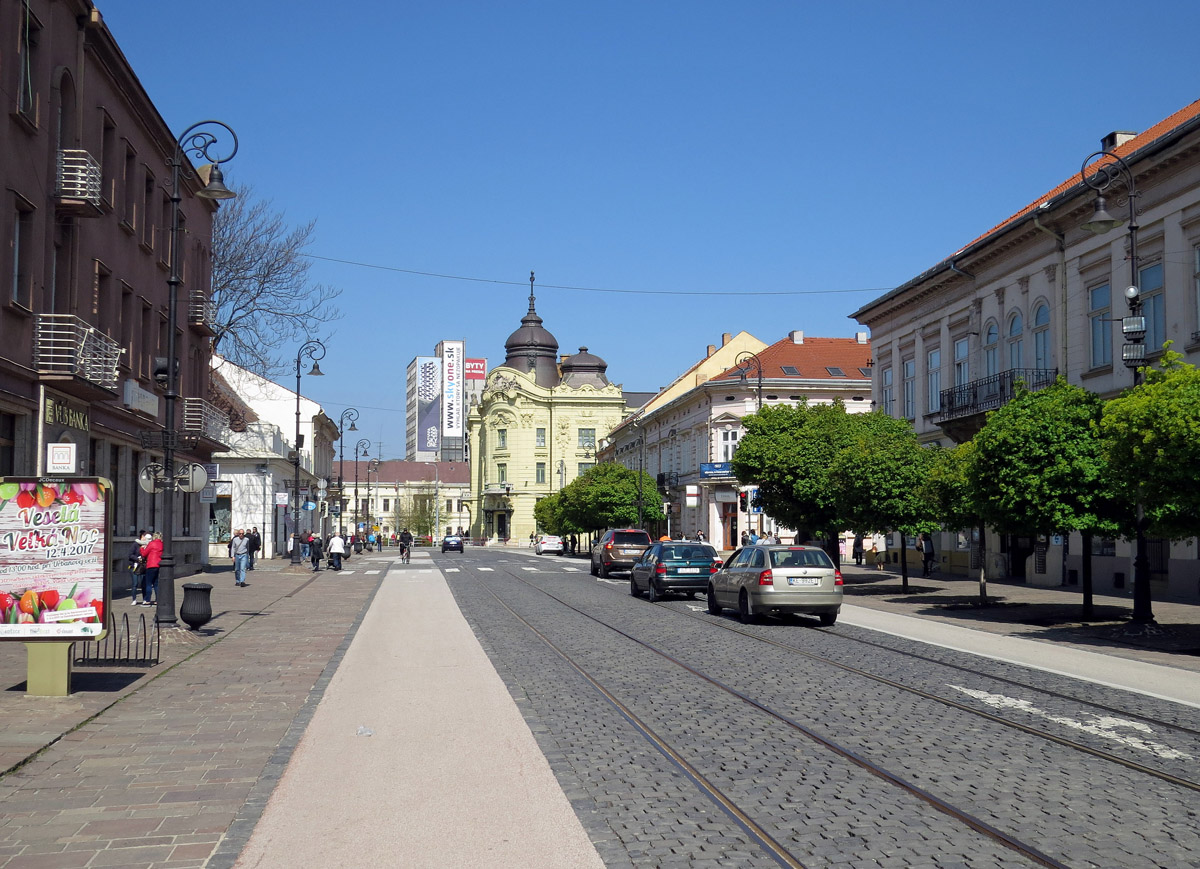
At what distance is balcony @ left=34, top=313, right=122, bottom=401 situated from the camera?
2183 centimetres

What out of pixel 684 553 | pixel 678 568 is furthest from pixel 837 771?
pixel 684 553

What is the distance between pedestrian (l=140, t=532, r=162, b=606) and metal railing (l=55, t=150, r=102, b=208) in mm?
6807

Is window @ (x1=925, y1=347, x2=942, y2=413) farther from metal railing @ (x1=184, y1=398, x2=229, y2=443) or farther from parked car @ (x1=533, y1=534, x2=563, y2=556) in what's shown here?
parked car @ (x1=533, y1=534, x2=563, y2=556)

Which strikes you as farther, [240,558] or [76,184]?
[240,558]

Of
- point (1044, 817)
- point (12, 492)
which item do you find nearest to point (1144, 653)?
point (1044, 817)

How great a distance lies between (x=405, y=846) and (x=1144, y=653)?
1380cm

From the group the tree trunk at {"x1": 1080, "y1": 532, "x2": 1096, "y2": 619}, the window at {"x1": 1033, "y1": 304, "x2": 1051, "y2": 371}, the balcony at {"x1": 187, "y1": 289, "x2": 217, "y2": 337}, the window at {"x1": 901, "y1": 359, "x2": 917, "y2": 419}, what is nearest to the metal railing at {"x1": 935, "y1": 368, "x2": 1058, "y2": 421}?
the window at {"x1": 1033, "y1": 304, "x2": 1051, "y2": 371}

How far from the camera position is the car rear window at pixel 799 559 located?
851 inches

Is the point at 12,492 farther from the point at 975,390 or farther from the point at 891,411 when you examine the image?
the point at 891,411

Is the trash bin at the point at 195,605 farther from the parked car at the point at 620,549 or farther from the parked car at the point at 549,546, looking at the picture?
the parked car at the point at 549,546

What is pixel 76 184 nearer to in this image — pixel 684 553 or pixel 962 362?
pixel 684 553

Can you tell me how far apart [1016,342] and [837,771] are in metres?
29.7

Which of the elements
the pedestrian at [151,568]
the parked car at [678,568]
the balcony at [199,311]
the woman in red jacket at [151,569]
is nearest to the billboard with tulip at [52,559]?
the pedestrian at [151,568]

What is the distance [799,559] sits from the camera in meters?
21.8
